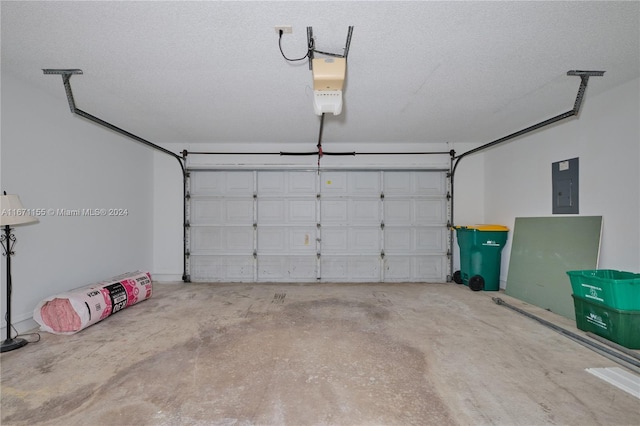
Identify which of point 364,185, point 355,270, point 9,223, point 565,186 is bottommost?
point 355,270

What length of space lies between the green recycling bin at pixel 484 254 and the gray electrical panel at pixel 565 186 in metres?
0.87

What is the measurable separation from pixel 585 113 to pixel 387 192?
9.33 ft

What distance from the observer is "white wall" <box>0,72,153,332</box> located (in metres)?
2.78

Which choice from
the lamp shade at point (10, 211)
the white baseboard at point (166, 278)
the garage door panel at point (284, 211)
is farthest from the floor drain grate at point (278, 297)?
the lamp shade at point (10, 211)

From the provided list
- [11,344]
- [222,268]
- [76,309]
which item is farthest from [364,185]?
[11,344]

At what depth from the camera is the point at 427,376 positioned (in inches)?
80.3

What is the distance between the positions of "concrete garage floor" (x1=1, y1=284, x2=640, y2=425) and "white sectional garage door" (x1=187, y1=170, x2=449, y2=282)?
63.7 inches

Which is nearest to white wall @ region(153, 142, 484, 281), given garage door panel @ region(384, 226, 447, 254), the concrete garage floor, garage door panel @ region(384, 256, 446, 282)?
garage door panel @ region(384, 226, 447, 254)

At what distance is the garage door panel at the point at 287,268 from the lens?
5.03 meters

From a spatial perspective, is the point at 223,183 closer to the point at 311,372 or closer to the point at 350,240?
the point at 350,240

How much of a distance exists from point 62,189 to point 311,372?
381 cm

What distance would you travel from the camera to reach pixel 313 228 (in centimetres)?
506

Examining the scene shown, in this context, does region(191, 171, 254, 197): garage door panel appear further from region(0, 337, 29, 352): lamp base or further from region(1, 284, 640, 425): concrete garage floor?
region(0, 337, 29, 352): lamp base

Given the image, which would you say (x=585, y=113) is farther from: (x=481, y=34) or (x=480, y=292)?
(x=480, y=292)
